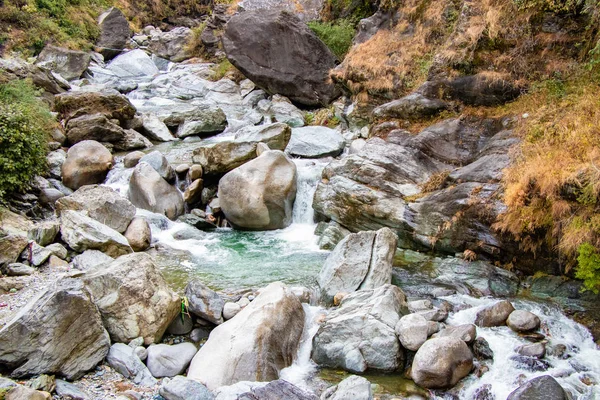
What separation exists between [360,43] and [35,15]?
849 inches

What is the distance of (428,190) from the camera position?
37.2 ft

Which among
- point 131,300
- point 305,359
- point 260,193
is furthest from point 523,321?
point 260,193

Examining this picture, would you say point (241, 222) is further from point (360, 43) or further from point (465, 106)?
point (360, 43)

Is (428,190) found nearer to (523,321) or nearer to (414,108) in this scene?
(414,108)

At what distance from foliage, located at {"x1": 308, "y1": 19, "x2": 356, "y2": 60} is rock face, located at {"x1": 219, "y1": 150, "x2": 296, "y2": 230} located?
1274cm

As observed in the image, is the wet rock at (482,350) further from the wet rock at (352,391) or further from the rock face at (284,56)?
the rock face at (284,56)

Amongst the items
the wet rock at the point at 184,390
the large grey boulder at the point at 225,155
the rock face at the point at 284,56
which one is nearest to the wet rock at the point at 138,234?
the large grey boulder at the point at 225,155

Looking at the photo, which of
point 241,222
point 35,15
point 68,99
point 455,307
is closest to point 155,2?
point 35,15

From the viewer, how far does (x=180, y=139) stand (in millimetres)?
20469

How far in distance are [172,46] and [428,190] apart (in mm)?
29572

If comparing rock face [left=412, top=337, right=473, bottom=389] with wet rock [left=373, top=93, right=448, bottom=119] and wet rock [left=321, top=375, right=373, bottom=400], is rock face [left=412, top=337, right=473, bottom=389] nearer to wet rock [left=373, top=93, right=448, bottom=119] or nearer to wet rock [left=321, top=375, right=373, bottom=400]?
wet rock [left=321, top=375, right=373, bottom=400]

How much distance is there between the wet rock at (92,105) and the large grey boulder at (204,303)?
1267 centimetres

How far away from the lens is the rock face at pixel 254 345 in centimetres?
691

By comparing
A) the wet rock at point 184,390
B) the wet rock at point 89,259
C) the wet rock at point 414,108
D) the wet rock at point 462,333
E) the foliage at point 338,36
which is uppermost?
the foliage at point 338,36
